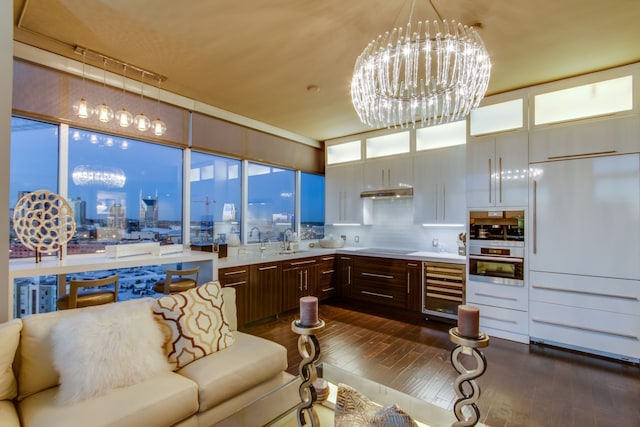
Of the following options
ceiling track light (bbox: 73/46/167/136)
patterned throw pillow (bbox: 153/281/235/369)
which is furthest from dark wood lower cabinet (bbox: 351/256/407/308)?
ceiling track light (bbox: 73/46/167/136)

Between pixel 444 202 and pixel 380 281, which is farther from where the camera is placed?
pixel 380 281

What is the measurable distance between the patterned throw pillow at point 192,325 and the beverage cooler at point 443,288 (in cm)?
293

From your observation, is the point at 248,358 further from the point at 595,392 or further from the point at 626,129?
the point at 626,129

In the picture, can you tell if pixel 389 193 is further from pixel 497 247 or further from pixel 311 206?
pixel 497 247

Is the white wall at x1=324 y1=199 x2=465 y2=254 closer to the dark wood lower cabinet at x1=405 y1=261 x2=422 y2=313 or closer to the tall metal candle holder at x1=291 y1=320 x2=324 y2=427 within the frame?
the dark wood lower cabinet at x1=405 y1=261 x2=422 y2=313

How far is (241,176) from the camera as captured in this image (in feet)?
15.5

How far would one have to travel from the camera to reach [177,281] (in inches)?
128

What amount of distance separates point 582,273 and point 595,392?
1.21m

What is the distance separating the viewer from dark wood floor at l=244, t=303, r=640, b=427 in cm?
223

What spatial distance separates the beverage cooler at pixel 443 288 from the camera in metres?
4.01

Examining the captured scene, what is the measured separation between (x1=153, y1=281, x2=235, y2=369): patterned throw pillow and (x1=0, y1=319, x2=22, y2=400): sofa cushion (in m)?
0.67

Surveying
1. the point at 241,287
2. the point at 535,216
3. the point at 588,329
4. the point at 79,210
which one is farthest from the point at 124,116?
the point at 588,329

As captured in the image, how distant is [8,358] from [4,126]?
4.31 feet

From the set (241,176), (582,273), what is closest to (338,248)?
(241,176)
